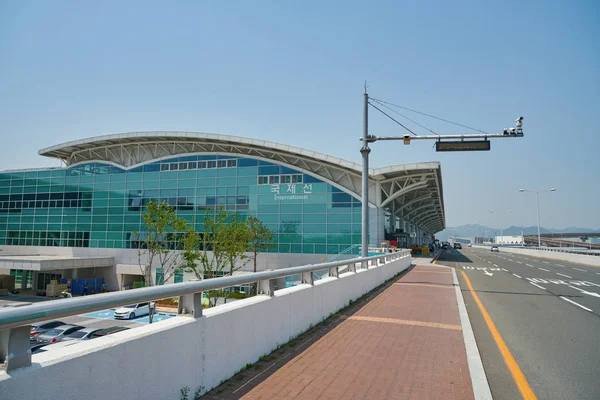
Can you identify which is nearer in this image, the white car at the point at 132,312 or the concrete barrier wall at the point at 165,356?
the concrete barrier wall at the point at 165,356

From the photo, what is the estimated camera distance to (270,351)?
19.0 ft

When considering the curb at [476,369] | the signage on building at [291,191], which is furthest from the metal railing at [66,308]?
the signage on building at [291,191]

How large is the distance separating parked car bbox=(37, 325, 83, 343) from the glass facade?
23052 mm

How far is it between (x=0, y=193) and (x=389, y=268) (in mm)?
Result: 58991

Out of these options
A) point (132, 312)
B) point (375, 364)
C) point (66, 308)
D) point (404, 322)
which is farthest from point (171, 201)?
point (66, 308)

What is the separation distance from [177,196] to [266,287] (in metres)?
42.2

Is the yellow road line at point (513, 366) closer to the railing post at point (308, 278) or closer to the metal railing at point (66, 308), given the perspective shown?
the railing post at point (308, 278)

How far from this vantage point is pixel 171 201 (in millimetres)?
45781

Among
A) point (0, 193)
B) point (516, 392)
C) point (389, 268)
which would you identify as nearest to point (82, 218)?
point (0, 193)

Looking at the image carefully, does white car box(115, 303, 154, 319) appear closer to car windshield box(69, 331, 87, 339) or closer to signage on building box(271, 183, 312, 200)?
car windshield box(69, 331, 87, 339)

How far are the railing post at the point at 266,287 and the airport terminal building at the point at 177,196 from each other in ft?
106

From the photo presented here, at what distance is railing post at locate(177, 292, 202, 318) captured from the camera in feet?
13.4

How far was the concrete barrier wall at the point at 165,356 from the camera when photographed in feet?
8.46

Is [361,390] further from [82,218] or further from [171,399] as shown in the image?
[82,218]
